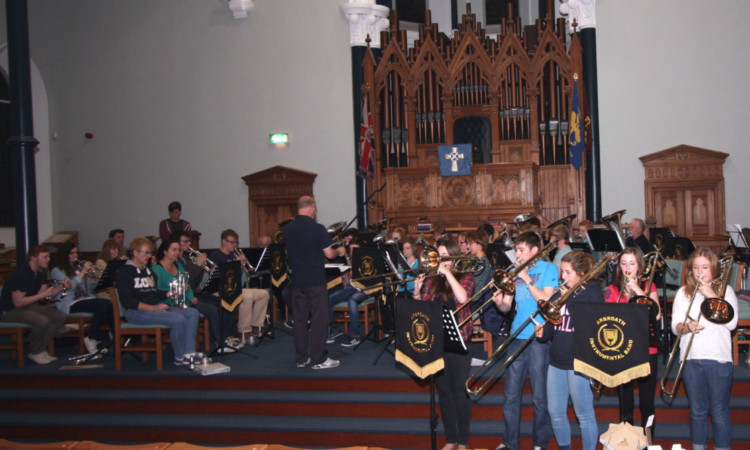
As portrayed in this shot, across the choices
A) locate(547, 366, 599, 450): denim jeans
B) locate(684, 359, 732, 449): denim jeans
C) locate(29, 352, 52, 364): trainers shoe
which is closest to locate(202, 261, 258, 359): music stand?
locate(29, 352, 52, 364): trainers shoe

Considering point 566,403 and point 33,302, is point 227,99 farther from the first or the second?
point 566,403

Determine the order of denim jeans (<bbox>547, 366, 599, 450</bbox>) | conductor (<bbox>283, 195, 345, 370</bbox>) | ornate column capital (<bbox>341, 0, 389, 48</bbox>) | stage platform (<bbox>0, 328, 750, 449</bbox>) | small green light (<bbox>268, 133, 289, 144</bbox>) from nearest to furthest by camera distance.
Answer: denim jeans (<bbox>547, 366, 599, 450</bbox>), stage platform (<bbox>0, 328, 750, 449</bbox>), conductor (<bbox>283, 195, 345, 370</bbox>), ornate column capital (<bbox>341, 0, 389, 48</bbox>), small green light (<bbox>268, 133, 289, 144</bbox>)

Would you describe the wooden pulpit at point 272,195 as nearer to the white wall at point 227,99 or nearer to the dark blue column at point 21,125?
the white wall at point 227,99

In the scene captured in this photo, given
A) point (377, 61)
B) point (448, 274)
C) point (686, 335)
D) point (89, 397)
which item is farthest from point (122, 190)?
point (686, 335)

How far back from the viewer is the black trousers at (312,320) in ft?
22.8

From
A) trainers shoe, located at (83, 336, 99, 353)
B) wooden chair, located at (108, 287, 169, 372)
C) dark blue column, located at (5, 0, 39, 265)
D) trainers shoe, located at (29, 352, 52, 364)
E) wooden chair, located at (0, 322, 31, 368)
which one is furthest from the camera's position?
dark blue column, located at (5, 0, 39, 265)

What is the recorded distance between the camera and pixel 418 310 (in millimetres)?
4582

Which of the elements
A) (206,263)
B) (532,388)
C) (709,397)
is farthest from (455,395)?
(206,263)

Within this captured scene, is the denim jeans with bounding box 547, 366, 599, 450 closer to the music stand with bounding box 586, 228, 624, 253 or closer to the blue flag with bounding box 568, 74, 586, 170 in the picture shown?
the music stand with bounding box 586, 228, 624, 253

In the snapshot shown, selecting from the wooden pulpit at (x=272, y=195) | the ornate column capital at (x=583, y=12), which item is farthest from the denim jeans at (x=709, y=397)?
the wooden pulpit at (x=272, y=195)

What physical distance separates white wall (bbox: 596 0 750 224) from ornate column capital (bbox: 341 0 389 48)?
4962mm

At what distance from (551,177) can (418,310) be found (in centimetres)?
1047

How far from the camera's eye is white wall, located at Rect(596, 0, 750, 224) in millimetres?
13148

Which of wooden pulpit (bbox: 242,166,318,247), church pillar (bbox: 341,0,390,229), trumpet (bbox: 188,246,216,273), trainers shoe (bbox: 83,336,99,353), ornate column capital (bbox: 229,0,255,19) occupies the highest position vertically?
ornate column capital (bbox: 229,0,255,19)
